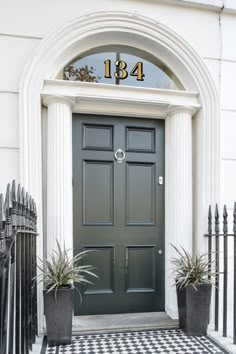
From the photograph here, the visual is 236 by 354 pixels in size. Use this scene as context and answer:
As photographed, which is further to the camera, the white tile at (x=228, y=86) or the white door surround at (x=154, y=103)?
the white tile at (x=228, y=86)

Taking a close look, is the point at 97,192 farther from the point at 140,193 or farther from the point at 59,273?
the point at 59,273

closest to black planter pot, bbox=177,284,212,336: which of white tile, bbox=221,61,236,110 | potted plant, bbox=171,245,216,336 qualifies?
potted plant, bbox=171,245,216,336

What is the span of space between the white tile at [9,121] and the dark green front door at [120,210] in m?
0.63

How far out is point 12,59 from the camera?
125 inches

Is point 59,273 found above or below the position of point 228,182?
below

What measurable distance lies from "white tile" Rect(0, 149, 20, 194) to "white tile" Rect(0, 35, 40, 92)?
623 millimetres

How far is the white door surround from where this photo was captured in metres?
3.20

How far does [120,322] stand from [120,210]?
1.15 meters

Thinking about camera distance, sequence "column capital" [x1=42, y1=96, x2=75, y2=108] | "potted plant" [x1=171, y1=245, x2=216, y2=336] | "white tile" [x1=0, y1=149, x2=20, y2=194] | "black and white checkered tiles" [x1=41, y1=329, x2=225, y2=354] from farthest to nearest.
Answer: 1. "column capital" [x1=42, y1=96, x2=75, y2=108]
2. "white tile" [x1=0, y1=149, x2=20, y2=194]
3. "potted plant" [x1=171, y1=245, x2=216, y2=336]
4. "black and white checkered tiles" [x1=41, y1=329, x2=225, y2=354]

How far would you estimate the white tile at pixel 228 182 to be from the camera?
3.56 m

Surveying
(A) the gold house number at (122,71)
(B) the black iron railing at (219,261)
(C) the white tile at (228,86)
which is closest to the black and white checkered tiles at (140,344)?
(B) the black iron railing at (219,261)

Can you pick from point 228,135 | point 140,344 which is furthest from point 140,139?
point 140,344

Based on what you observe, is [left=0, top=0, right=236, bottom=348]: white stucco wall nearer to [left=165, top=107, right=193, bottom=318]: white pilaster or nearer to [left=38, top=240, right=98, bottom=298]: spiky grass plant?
[left=165, top=107, right=193, bottom=318]: white pilaster

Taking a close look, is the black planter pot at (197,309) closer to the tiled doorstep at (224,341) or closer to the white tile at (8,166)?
the tiled doorstep at (224,341)
